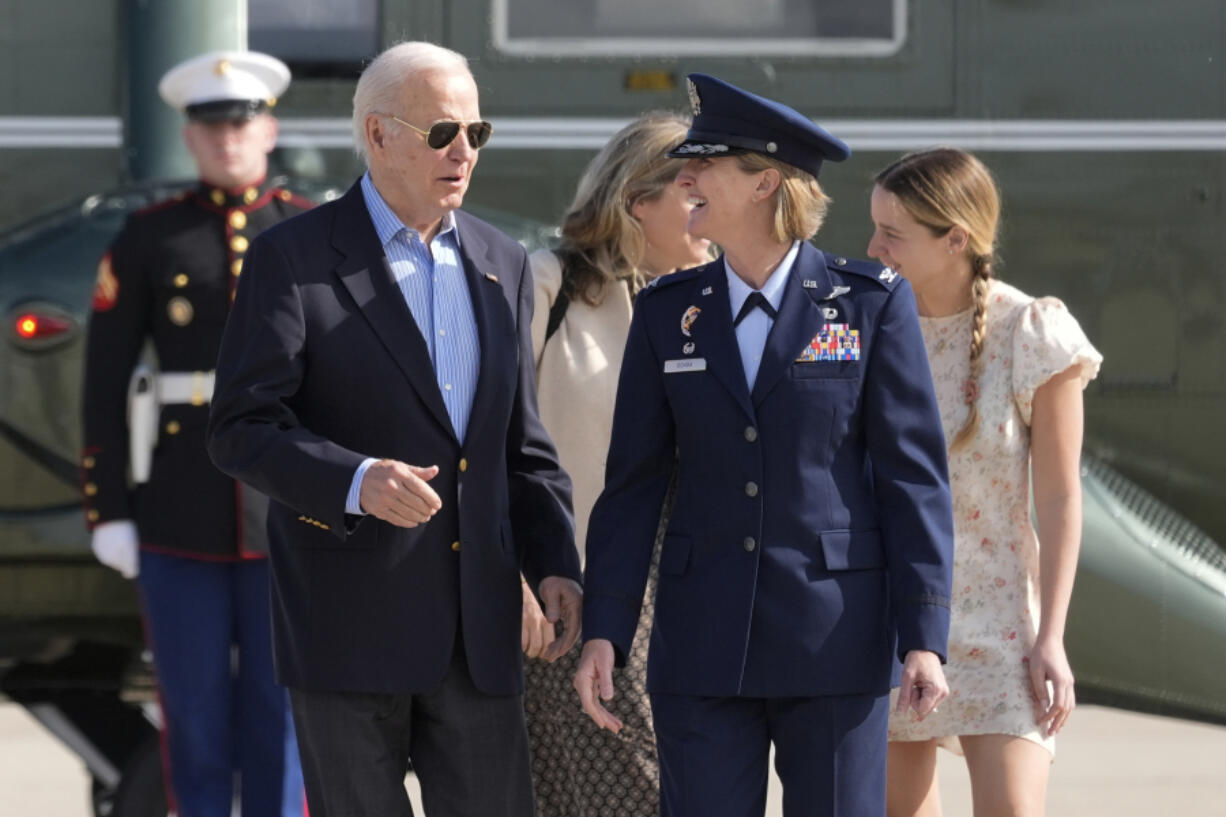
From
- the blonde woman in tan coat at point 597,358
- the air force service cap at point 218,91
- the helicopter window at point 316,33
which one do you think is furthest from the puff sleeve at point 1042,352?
the helicopter window at point 316,33

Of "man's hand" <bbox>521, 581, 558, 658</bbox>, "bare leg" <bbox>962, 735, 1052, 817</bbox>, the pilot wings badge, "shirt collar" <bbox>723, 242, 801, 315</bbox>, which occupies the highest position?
"shirt collar" <bbox>723, 242, 801, 315</bbox>

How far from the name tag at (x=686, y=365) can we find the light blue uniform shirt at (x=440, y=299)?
0.95 feet

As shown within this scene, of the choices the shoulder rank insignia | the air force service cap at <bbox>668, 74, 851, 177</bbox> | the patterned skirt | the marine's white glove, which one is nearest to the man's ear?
the air force service cap at <bbox>668, 74, 851, 177</bbox>

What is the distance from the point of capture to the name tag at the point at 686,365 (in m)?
2.58

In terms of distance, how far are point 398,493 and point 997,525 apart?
3.96ft

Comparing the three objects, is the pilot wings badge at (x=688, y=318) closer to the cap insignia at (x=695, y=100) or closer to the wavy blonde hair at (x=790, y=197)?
the wavy blonde hair at (x=790, y=197)

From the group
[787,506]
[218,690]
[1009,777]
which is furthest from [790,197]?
[218,690]

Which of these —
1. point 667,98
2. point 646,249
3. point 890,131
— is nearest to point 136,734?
point 646,249

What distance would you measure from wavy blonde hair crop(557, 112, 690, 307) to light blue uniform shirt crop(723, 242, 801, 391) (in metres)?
0.68

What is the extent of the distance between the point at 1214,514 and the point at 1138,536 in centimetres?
38

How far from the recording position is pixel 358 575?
2527mm

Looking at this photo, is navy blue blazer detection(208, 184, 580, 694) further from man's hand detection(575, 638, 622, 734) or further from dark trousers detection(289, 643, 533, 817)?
man's hand detection(575, 638, 622, 734)

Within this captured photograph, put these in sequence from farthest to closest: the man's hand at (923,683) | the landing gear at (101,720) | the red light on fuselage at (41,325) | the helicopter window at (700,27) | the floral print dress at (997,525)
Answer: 1. the helicopter window at (700,27)
2. the red light on fuselage at (41,325)
3. the landing gear at (101,720)
4. the floral print dress at (997,525)
5. the man's hand at (923,683)

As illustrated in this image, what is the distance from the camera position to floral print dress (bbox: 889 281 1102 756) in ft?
9.80
